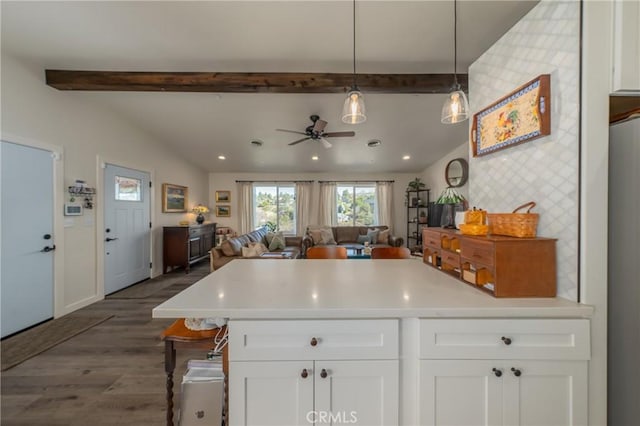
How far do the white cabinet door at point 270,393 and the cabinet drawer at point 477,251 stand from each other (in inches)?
35.4

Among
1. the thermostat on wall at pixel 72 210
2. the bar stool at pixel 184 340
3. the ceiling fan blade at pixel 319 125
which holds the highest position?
the ceiling fan blade at pixel 319 125

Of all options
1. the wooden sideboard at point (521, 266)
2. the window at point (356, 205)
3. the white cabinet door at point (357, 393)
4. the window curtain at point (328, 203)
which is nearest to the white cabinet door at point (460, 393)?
the white cabinet door at point (357, 393)

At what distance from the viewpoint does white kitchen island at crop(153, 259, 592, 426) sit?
94 centimetres

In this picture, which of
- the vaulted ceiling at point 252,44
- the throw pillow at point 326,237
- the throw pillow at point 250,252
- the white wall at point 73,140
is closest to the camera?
the vaulted ceiling at point 252,44

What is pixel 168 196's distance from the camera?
5109mm

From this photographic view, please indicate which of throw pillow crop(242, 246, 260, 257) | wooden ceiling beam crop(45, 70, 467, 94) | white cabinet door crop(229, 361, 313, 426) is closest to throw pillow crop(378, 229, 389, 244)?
throw pillow crop(242, 246, 260, 257)

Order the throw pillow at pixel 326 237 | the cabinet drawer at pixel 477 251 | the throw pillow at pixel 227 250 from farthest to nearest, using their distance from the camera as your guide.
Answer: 1. the throw pillow at pixel 326 237
2. the throw pillow at pixel 227 250
3. the cabinet drawer at pixel 477 251

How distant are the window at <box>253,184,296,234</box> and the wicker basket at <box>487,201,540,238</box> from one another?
617 centimetres

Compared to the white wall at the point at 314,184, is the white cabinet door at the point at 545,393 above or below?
Result: below

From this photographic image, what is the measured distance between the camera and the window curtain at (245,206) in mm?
6988

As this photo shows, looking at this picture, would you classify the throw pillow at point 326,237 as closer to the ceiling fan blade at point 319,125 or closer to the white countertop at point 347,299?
the ceiling fan blade at point 319,125

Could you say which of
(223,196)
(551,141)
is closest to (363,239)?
(223,196)

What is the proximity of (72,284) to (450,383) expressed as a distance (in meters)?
4.29

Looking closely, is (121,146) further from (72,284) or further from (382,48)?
(382,48)
